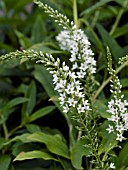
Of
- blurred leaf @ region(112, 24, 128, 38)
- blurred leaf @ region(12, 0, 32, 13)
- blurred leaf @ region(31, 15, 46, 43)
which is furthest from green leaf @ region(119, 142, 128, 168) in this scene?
blurred leaf @ region(12, 0, 32, 13)

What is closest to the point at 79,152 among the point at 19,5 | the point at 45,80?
the point at 45,80

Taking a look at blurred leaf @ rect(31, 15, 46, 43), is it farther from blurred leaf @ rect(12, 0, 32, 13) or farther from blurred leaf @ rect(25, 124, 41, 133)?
blurred leaf @ rect(25, 124, 41, 133)

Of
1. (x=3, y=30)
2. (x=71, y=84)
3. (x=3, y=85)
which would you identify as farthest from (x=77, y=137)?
(x=3, y=30)

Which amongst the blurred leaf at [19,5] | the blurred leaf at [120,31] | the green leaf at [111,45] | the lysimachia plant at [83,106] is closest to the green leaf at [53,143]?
the lysimachia plant at [83,106]

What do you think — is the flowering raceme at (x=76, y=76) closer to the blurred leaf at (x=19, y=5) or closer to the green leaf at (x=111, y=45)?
the green leaf at (x=111, y=45)

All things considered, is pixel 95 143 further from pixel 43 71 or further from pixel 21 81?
pixel 21 81

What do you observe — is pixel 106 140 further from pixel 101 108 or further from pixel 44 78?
pixel 44 78
